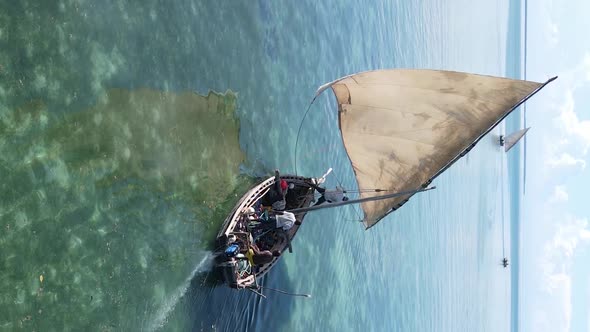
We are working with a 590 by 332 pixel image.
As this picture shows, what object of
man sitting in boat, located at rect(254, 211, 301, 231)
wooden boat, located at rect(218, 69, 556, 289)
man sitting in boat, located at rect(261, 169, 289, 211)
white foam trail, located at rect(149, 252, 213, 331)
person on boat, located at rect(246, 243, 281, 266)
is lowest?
white foam trail, located at rect(149, 252, 213, 331)

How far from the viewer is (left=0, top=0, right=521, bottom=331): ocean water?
480 inches

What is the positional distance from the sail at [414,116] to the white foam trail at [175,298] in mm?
7199

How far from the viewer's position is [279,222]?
65.3 feet

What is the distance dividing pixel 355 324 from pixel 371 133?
1476cm

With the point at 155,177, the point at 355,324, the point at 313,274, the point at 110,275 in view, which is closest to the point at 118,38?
the point at 155,177

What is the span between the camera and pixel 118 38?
1529 cm

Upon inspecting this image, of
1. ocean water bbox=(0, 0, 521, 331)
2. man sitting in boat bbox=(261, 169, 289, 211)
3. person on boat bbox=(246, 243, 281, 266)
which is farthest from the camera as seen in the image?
man sitting in boat bbox=(261, 169, 289, 211)

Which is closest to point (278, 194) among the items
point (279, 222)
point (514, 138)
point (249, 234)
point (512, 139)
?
point (279, 222)

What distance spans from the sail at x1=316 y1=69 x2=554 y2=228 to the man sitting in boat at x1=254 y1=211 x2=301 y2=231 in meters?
3.73

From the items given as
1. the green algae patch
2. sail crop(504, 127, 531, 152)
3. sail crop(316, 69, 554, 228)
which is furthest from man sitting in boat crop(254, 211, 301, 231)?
sail crop(504, 127, 531, 152)

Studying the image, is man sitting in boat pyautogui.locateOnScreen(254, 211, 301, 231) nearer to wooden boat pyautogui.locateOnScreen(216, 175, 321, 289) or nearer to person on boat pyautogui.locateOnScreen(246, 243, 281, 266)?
wooden boat pyautogui.locateOnScreen(216, 175, 321, 289)

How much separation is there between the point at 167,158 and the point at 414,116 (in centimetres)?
905

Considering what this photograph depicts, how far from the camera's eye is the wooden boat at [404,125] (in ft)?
58.1

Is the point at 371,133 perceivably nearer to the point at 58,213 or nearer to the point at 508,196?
the point at 58,213
